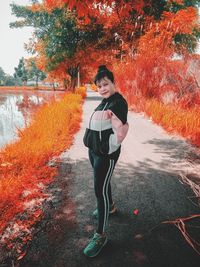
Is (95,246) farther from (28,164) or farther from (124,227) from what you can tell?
(28,164)

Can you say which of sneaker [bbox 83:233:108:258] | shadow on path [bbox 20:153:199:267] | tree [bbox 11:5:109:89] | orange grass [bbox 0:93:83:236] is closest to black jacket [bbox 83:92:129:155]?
sneaker [bbox 83:233:108:258]

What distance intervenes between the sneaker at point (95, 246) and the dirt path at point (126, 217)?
56mm

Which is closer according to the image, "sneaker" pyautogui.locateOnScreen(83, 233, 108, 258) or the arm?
the arm

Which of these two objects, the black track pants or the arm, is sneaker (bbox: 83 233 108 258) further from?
the arm

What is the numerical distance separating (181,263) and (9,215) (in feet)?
6.97

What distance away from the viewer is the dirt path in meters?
2.35

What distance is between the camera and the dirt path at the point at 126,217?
2352 mm

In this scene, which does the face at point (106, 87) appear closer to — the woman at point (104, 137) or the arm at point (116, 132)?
→ the woman at point (104, 137)

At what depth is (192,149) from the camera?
6031mm

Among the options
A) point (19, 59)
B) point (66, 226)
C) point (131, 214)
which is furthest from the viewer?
point (19, 59)

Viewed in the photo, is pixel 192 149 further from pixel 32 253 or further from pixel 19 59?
pixel 19 59

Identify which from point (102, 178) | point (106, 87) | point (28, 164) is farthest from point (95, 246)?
point (28, 164)

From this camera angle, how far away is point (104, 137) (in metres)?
2.30

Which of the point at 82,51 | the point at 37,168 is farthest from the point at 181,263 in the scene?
the point at 82,51
